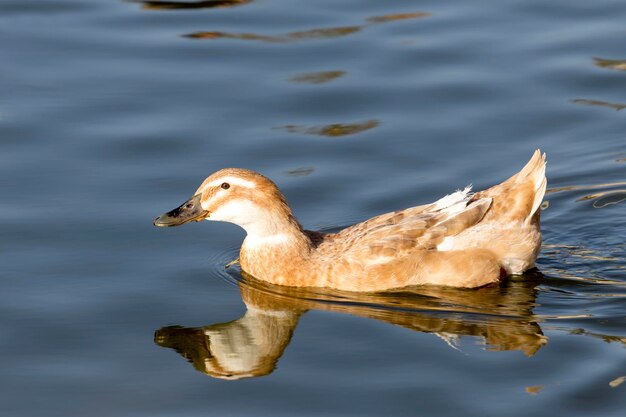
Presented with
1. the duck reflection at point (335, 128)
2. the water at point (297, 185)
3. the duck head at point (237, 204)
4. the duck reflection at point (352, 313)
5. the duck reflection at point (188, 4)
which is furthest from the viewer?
the duck reflection at point (188, 4)

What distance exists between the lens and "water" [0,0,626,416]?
10227 millimetres

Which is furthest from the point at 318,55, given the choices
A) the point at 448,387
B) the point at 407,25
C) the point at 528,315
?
the point at 448,387

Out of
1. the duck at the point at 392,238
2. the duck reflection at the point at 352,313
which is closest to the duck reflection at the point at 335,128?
the duck at the point at 392,238

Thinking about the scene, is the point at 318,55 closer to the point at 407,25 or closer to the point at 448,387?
the point at 407,25

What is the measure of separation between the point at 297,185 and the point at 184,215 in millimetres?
2081

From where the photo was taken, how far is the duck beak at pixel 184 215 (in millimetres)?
12453

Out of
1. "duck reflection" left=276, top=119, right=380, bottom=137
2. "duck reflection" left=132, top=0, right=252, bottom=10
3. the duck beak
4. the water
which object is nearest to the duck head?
the duck beak

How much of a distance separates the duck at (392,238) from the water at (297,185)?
8.9 inches

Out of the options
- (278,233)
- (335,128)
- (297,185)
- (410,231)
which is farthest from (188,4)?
(410,231)

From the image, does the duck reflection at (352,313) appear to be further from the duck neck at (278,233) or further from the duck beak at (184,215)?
the duck beak at (184,215)

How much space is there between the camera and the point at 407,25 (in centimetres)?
1873

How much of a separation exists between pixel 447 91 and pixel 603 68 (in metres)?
2.15

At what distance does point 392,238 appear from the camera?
1232 centimetres

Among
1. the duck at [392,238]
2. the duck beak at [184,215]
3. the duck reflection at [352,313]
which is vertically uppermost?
the duck beak at [184,215]
